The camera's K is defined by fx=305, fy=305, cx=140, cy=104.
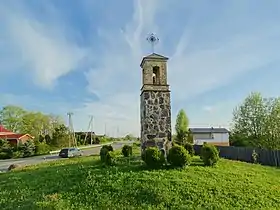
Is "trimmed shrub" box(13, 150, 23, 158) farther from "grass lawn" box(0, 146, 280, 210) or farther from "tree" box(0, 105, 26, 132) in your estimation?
"grass lawn" box(0, 146, 280, 210)

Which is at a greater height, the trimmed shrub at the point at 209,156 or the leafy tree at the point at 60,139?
the leafy tree at the point at 60,139

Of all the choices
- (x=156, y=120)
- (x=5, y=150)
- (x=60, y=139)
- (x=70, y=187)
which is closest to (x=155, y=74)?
(x=156, y=120)

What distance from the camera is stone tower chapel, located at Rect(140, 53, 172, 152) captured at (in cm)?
1542

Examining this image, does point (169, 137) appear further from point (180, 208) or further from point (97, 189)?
point (180, 208)

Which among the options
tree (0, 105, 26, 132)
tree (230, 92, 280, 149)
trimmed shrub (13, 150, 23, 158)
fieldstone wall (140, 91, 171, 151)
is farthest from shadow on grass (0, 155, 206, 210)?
tree (0, 105, 26, 132)

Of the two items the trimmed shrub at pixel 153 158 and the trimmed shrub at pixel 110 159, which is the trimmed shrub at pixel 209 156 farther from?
the trimmed shrub at pixel 110 159

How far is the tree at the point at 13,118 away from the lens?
2126 inches

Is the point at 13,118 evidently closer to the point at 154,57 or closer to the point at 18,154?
the point at 18,154

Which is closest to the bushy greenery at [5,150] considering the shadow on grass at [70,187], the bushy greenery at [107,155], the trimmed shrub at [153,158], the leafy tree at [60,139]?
the leafy tree at [60,139]

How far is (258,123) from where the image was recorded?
2997 centimetres

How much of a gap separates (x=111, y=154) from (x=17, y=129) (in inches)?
1764

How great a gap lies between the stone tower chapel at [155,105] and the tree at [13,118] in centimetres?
4352

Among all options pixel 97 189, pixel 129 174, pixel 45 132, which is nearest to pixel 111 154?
pixel 129 174

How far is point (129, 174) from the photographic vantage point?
1207 centimetres
